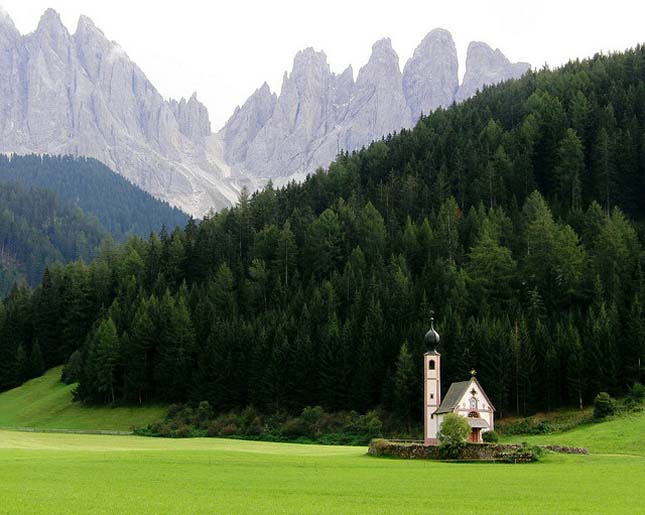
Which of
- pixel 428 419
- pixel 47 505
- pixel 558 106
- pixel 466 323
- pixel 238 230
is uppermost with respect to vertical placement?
pixel 558 106

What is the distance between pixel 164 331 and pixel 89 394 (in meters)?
12.4

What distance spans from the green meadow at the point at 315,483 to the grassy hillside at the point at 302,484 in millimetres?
48

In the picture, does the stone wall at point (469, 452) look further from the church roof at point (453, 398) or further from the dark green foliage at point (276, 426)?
the dark green foliage at point (276, 426)

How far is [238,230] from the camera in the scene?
480ft

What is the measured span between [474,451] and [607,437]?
44.8ft

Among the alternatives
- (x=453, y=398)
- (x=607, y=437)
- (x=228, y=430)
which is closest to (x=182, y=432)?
(x=228, y=430)

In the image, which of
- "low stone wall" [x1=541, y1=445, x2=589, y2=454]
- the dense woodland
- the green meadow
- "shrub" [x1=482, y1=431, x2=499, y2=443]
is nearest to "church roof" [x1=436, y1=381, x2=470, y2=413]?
"shrub" [x1=482, y1=431, x2=499, y2=443]

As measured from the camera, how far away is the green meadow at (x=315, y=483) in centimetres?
3134

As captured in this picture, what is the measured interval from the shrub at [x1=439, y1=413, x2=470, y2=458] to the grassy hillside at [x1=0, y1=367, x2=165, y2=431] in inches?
2038

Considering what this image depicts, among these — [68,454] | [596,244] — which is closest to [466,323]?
[596,244]

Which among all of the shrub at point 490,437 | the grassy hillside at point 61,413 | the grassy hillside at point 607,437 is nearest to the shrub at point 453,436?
the grassy hillside at point 607,437

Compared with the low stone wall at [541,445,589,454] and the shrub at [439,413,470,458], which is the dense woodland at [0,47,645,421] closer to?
the low stone wall at [541,445,589,454]

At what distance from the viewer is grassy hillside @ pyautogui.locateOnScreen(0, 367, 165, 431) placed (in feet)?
334

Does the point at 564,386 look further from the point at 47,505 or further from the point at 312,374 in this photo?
the point at 47,505
